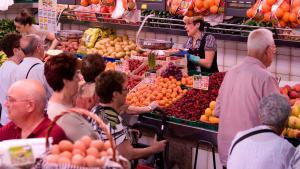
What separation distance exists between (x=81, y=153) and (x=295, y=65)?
5428mm

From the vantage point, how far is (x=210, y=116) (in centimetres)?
560

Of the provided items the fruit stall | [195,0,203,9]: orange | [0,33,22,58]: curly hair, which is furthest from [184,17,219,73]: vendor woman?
[0,33,22,58]: curly hair

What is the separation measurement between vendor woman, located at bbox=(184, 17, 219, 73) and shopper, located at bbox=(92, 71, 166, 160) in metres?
3.09

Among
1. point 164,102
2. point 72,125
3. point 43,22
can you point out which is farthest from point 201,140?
point 43,22

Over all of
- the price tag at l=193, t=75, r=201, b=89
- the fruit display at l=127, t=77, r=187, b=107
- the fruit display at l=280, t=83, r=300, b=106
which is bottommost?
the fruit display at l=127, t=77, r=187, b=107

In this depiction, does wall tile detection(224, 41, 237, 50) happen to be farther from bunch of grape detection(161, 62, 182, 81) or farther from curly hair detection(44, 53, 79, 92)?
curly hair detection(44, 53, 79, 92)

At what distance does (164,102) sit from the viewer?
20.2ft

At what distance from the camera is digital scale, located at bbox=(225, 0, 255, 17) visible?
569cm

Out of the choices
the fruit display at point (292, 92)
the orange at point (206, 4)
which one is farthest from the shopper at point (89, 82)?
the fruit display at point (292, 92)

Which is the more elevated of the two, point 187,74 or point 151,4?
point 151,4

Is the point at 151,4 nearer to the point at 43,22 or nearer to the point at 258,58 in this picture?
the point at 258,58

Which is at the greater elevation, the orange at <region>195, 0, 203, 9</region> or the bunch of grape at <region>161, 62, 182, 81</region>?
the orange at <region>195, 0, 203, 9</region>

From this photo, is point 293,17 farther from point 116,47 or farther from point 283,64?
point 116,47

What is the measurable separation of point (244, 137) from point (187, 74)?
3.19 meters
